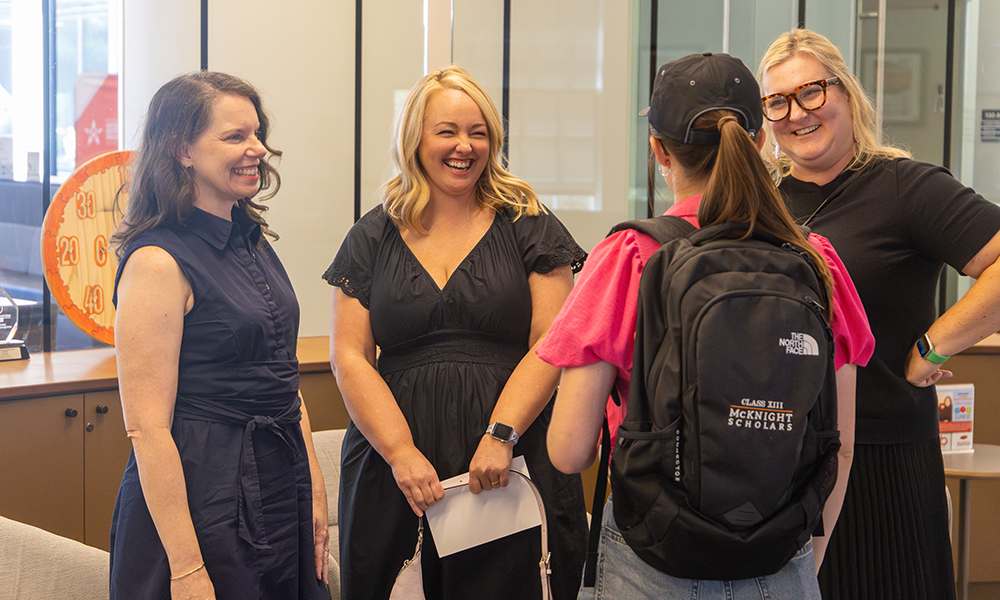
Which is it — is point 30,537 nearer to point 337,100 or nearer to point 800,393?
point 800,393

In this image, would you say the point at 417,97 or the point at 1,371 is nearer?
the point at 417,97

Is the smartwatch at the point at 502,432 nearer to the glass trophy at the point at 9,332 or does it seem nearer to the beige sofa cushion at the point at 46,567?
the beige sofa cushion at the point at 46,567

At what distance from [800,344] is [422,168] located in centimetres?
127

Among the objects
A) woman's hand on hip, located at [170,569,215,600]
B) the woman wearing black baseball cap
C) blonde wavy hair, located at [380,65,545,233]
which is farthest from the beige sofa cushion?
the woman wearing black baseball cap

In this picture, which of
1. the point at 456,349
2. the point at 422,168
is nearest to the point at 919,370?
the point at 456,349

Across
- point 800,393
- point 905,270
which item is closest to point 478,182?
point 905,270

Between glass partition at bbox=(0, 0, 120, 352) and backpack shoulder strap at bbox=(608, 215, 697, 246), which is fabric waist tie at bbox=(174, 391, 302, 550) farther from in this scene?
glass partition at bbox=(0, 0, 120, 352)

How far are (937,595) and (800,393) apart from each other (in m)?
1.04

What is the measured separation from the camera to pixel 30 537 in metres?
1.84

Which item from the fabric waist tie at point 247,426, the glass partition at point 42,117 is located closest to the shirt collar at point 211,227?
the fabric waist tie at point 247,426

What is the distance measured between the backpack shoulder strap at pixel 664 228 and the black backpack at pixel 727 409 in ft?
0.12

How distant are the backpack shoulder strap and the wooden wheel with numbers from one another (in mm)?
2628

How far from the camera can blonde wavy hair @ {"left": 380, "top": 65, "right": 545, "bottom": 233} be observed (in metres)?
2.03

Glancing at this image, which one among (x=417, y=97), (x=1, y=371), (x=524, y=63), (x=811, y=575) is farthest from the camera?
(x=524, y=63)
